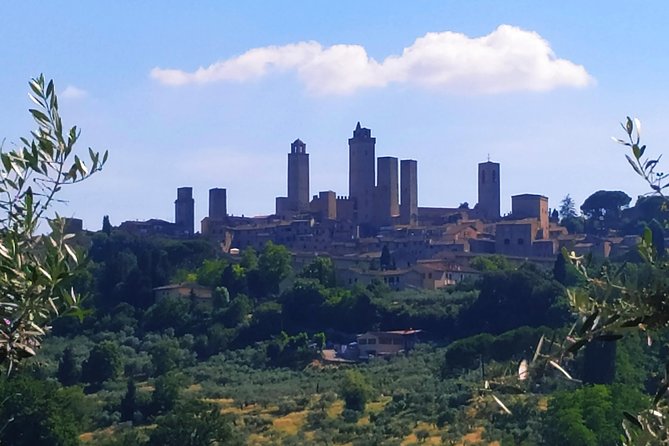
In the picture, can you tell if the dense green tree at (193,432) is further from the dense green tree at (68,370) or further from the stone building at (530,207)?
the stone building at (530,207)

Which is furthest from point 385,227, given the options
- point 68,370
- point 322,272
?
point 68,370

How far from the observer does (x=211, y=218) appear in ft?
230

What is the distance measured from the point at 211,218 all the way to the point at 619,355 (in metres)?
46.5

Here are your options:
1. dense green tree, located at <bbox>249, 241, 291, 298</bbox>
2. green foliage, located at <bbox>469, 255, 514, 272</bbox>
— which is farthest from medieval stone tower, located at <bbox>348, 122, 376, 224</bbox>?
dense green tree, located at <bbox>249, 241, 291, 298</bbox>

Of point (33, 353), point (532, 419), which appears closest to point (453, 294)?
point (532, 419)

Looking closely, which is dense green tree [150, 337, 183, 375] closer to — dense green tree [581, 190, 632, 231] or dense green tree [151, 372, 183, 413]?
dense green tree [151, 372, 183, 413]

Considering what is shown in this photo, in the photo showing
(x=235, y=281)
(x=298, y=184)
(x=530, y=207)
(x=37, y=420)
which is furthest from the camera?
(x=298, y=184)

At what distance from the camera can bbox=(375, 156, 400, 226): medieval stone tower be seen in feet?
216

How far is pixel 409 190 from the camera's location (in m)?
68.4

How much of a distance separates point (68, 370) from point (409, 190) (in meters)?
38.8

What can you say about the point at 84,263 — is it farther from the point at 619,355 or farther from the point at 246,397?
the point at 246,397

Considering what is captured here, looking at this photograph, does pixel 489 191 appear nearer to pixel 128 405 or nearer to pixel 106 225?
pixel 106 225

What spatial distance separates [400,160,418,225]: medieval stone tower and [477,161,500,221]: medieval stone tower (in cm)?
344

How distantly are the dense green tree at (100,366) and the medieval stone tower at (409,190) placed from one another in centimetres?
3603
